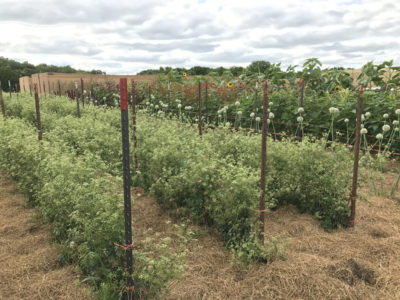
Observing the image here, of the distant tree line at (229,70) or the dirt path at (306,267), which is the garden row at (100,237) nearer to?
the dirt path at (306,267)

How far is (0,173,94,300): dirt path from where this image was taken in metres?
2.77

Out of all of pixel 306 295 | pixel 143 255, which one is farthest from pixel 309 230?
pixel 143 255

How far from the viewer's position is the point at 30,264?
10.4 feet

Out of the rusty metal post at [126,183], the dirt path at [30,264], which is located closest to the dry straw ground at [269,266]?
the dirt path at [30,264]

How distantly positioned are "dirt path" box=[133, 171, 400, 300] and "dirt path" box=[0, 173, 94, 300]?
0.87 m

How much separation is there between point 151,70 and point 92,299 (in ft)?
125

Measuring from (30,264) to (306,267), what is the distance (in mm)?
2603

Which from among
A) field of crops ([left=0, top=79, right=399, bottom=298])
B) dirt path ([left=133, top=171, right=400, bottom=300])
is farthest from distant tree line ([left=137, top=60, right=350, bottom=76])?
dirt path ([left=133, top=171, right=400, bottom=300])

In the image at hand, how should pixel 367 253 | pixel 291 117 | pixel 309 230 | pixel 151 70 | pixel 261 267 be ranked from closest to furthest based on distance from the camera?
pixel 261 267, pixel 367 253, pixel 309 230, pixel 291 117, pixel 151 70

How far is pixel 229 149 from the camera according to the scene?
185 inches

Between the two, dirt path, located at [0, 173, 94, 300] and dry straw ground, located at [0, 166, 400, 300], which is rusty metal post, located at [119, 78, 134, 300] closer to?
dry straw ground, located at [0, 166, 400, 300]

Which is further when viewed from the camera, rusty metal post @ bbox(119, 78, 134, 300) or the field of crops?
the field of crops

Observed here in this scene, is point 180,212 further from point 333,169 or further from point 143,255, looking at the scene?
point 333,169

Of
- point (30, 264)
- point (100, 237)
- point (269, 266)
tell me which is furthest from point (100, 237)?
point (269, 266)
